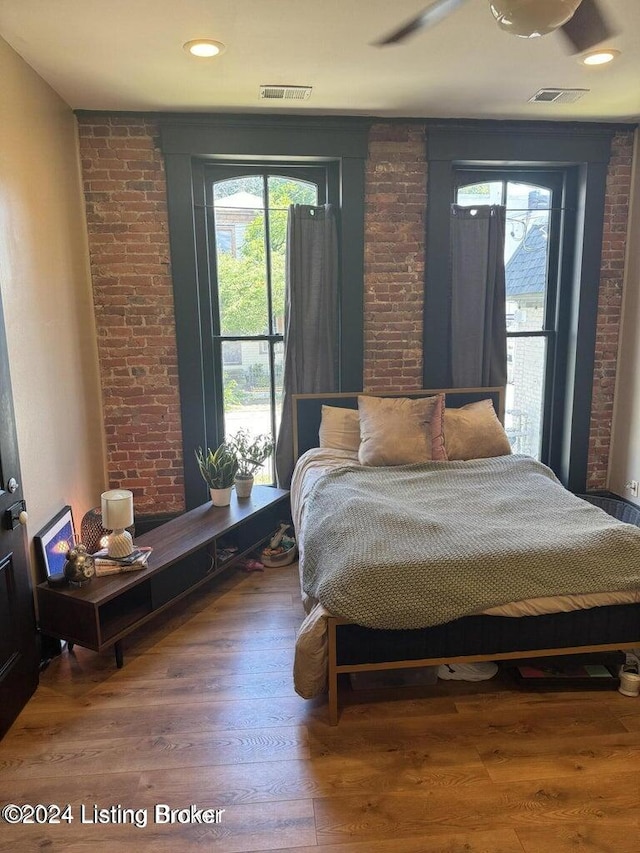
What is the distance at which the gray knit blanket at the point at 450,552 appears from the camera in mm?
2221

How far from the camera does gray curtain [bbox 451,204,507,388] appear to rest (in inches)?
158

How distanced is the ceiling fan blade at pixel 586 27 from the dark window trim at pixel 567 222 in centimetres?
162

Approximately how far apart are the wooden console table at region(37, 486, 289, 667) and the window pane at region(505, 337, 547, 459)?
1906mm

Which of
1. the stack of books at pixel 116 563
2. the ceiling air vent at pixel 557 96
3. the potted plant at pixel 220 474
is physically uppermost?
the ceiling air vent at pixel 557 96

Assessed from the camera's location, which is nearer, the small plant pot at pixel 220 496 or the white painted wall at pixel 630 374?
the small plant pot at pixel 220 496

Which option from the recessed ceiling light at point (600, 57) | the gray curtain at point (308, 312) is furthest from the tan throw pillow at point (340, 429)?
the recessed ceiling light at point (600, 57)

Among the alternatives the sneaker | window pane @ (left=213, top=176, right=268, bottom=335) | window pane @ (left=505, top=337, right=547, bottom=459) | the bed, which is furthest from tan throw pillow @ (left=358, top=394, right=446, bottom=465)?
the sneaker

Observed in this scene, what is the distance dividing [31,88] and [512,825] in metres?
3.74

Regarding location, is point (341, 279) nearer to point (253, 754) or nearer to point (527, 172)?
point (527, 172)

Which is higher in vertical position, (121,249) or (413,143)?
(413,143)

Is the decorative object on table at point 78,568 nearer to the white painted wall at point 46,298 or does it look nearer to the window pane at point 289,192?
the white painted wall at point 46,298

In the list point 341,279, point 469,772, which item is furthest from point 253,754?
point 341,279

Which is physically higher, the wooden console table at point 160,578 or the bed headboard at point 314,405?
the bed headboard at point 314,405

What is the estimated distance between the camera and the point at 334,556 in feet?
7.84
